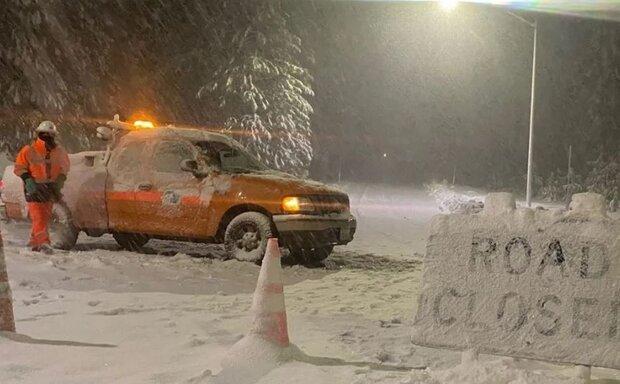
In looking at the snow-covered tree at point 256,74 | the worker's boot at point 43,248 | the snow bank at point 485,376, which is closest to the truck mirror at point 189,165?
the worker's boot at point 43,248

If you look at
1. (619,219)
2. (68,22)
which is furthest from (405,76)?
(619,219)

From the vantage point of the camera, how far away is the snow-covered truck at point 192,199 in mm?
9562

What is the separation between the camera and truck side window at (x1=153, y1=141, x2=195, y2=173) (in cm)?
1012

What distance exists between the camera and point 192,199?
385 inches

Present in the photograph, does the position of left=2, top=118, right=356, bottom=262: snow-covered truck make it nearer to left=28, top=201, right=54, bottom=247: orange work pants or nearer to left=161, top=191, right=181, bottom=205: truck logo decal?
left=161, top=191, right=181, bottom=205: truck logo decal

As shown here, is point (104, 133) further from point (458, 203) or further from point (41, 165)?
point (458, 203)

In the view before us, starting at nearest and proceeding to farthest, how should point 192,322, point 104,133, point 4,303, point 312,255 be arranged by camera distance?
1. point 4,303
2. point 192,322
3. point 312,255
4. point 104,133

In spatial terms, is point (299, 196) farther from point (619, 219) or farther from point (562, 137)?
point (562, 137)

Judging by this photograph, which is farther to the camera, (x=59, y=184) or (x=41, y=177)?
(x=59, y=184)

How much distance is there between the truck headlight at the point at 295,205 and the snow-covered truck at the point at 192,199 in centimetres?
1

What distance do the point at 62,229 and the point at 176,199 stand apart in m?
1.95

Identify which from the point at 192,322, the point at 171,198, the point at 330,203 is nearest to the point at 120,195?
the point at 171,198

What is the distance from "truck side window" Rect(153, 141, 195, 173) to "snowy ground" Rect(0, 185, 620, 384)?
129cm

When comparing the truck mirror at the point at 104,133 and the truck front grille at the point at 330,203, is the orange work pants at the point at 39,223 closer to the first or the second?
the truck mirror at the point at 104,133
